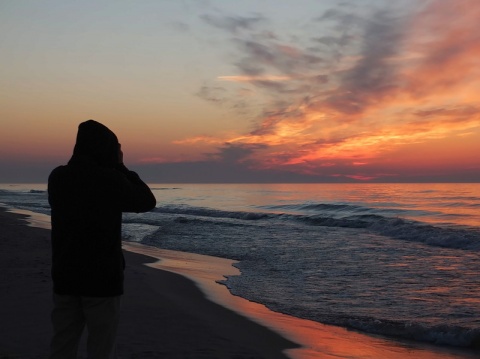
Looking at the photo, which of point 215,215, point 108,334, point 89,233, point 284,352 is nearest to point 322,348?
point 284,352

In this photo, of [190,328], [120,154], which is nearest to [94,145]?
[120,154]

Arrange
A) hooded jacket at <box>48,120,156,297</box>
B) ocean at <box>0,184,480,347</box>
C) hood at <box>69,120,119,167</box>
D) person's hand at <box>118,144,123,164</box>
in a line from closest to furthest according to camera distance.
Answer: hooded jacket at <box>48,120,156,297</box>, hood at <box>69,120,119,167</box>, person's hand at <box>118,144,123,164</box>, ocean at <box>0,184,480,347</box>

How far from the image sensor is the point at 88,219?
2598 millimetres

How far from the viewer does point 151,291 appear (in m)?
8.30

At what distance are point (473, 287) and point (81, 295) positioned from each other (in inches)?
336

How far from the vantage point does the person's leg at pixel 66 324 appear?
2.71 meters

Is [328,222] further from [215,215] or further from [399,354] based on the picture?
[399,354]

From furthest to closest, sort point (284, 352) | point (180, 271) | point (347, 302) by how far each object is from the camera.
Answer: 1. point (180, 271)
2. point (347, 302)
3. point (284, 352)

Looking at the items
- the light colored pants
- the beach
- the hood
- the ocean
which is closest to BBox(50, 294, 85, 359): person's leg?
the light colored pants

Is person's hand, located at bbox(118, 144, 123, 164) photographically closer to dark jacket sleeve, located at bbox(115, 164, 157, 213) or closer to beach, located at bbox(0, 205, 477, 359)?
dark jacket sleeve, located at bbox(115, 164, 157, 213)

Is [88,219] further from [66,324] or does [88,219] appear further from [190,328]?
[190,328]

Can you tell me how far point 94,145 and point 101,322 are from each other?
1.02 metres

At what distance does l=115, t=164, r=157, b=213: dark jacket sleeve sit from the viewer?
264cm

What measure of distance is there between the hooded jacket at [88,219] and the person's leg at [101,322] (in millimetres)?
50
